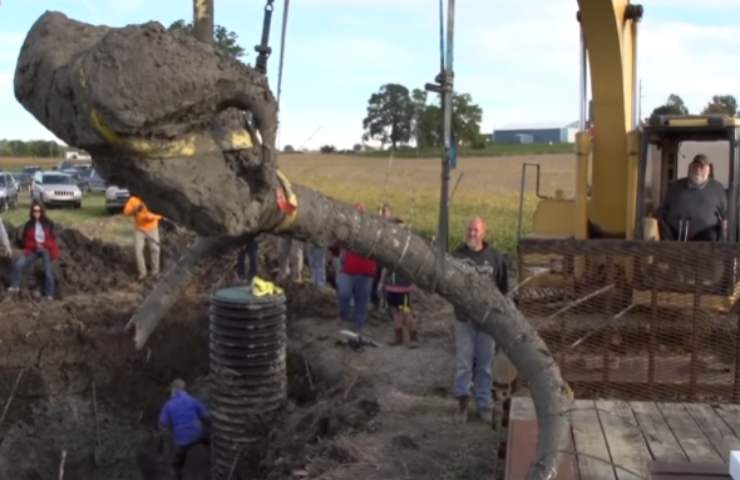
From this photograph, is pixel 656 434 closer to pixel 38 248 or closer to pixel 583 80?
pixel 583 80

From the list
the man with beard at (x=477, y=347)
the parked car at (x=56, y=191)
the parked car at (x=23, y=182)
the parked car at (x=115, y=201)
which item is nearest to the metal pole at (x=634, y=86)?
the man with beard at (x=477, y=347)

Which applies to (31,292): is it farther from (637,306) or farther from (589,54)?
(637,306)

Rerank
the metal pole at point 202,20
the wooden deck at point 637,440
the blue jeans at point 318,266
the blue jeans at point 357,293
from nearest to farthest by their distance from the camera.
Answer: the metal pole at point 202,20 → the wooden deck at point 637,440 → the blue jeans at point 357,293 → the blue jeans at point 318,266

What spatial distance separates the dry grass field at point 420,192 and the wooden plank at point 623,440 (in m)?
6.97

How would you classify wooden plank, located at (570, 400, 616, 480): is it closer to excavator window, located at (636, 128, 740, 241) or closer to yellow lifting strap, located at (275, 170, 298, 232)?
yellow lifting strap, located at (275, 170, 298, 232)

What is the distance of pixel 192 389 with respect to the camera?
11.8 metres

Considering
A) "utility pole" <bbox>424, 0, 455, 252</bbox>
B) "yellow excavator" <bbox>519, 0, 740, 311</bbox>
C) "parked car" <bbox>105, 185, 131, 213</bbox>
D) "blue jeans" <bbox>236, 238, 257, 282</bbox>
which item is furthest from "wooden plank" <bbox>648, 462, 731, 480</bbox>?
"parked car" <bbox>105, 185, 131, 213</bbox>

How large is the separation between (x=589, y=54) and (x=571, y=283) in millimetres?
3450

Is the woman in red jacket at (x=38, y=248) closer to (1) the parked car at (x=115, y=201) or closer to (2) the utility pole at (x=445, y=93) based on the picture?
(2) the utility pole at (x=445, y=93)

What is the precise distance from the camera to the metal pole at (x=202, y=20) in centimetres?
367

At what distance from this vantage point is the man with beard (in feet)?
26.0

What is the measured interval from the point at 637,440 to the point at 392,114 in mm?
8531

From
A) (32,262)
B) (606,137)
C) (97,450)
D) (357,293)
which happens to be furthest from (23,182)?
(606,137)

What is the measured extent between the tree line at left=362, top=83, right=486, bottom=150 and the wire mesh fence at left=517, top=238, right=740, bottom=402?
2756 mm
